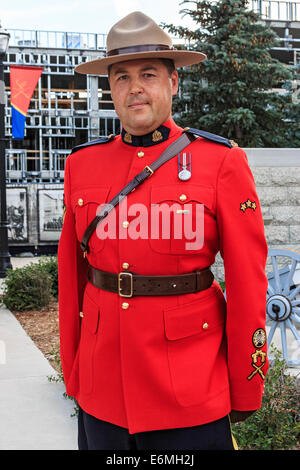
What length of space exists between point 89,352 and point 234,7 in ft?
61.9

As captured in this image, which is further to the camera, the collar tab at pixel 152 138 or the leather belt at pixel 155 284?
the collar tab at pixel 152 138

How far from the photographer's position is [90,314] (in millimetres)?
2252

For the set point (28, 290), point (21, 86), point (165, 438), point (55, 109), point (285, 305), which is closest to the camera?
point (165, 438)

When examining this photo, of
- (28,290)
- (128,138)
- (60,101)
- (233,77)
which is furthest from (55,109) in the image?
(128,138)

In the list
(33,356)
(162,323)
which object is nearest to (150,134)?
(162,323)

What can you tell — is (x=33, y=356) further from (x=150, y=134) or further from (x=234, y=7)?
(x=234, y=7)

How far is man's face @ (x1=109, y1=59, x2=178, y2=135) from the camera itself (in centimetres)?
215

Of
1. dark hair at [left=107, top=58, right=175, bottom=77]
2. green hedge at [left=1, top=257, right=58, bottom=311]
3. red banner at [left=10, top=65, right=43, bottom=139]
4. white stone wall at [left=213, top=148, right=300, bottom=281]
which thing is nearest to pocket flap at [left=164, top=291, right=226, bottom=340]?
dark hair at [left=107, top=58, right=175, bottom=77]

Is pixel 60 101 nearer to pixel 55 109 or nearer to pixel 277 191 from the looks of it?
pixel 55 109

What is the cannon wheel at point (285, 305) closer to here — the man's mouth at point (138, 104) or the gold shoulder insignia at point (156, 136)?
the gold shoulder insignia at point (156, 136)

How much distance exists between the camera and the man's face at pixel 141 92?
215 cm

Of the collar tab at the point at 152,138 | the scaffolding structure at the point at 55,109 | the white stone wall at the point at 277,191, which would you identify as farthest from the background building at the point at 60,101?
the collar tab at the point at 152,138

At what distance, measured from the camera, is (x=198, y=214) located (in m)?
2.12

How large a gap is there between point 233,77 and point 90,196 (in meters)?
17.9
